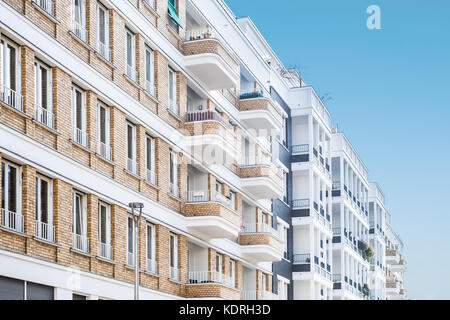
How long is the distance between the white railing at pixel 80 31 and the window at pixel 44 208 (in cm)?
438

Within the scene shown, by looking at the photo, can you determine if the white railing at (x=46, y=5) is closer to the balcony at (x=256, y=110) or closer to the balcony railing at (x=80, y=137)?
the balcony railing at (x=80, y=137)

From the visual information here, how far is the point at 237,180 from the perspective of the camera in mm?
39375

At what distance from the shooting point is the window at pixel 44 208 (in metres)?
20.7

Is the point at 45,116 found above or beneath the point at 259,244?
above

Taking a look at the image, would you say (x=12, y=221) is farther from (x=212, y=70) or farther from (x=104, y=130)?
(x=212, y=70)

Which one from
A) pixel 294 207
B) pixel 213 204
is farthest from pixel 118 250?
pixel 294 207

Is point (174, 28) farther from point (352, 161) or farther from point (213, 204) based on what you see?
point (352, 161)

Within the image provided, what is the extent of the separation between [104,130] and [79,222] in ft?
11.0

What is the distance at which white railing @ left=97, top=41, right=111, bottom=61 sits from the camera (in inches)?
985

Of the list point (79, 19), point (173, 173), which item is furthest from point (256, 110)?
point (79, 19)

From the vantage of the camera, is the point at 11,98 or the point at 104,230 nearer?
the point at 11,98

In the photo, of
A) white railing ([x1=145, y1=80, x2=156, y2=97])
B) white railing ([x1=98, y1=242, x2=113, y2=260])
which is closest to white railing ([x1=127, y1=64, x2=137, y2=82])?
white railing ([x1=145, y1=80, x2=156, y2=97])

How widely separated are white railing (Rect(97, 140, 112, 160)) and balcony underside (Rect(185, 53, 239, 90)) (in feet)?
26.9

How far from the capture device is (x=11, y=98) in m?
19.6
